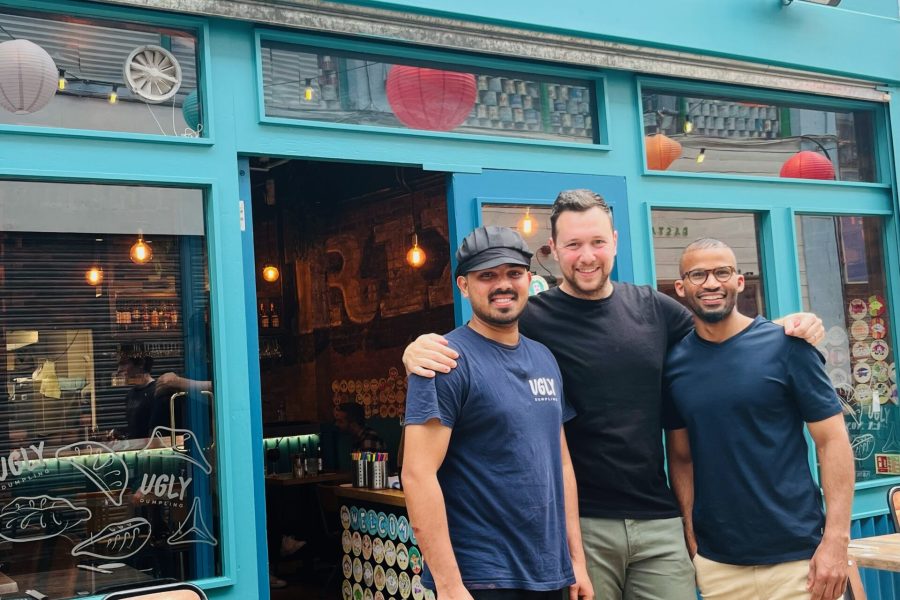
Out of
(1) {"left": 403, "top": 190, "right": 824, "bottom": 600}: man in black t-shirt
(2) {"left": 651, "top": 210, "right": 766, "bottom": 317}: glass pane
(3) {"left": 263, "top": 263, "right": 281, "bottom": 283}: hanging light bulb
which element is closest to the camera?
(1) {"left": 403, "top": 190, "right": 824, "bottom": 600}: man in black t-shirt

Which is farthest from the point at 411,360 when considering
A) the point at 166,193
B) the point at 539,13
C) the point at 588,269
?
the point at 539,13

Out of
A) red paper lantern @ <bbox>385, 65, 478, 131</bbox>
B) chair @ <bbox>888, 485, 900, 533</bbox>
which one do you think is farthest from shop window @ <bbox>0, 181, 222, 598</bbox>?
chair @ <bbox>888, 485, 900, 533</bbox>

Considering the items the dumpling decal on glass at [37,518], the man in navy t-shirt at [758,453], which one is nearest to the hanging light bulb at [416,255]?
the dumpling decal on glass at [37,518]

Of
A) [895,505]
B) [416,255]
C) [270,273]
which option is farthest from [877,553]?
[270,273]

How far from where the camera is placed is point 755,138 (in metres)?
6.02

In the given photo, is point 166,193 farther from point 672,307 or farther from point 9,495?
point 672,307

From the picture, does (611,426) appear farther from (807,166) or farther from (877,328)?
(877,328)

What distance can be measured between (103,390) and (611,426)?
2046mm

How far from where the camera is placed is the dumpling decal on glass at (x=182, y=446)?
13.3ft

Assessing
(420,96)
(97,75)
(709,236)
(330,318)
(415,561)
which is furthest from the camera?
(330,318)

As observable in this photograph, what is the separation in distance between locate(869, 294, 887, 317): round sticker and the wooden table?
2.43 meters

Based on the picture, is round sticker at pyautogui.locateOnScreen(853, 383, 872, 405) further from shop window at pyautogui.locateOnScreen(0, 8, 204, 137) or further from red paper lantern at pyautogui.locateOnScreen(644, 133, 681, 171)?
shop window at pyautogui.locateOnScreen(0, 8, 204, 137)

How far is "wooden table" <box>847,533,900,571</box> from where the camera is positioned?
3.95 metres

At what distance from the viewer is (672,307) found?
375 centimetres
